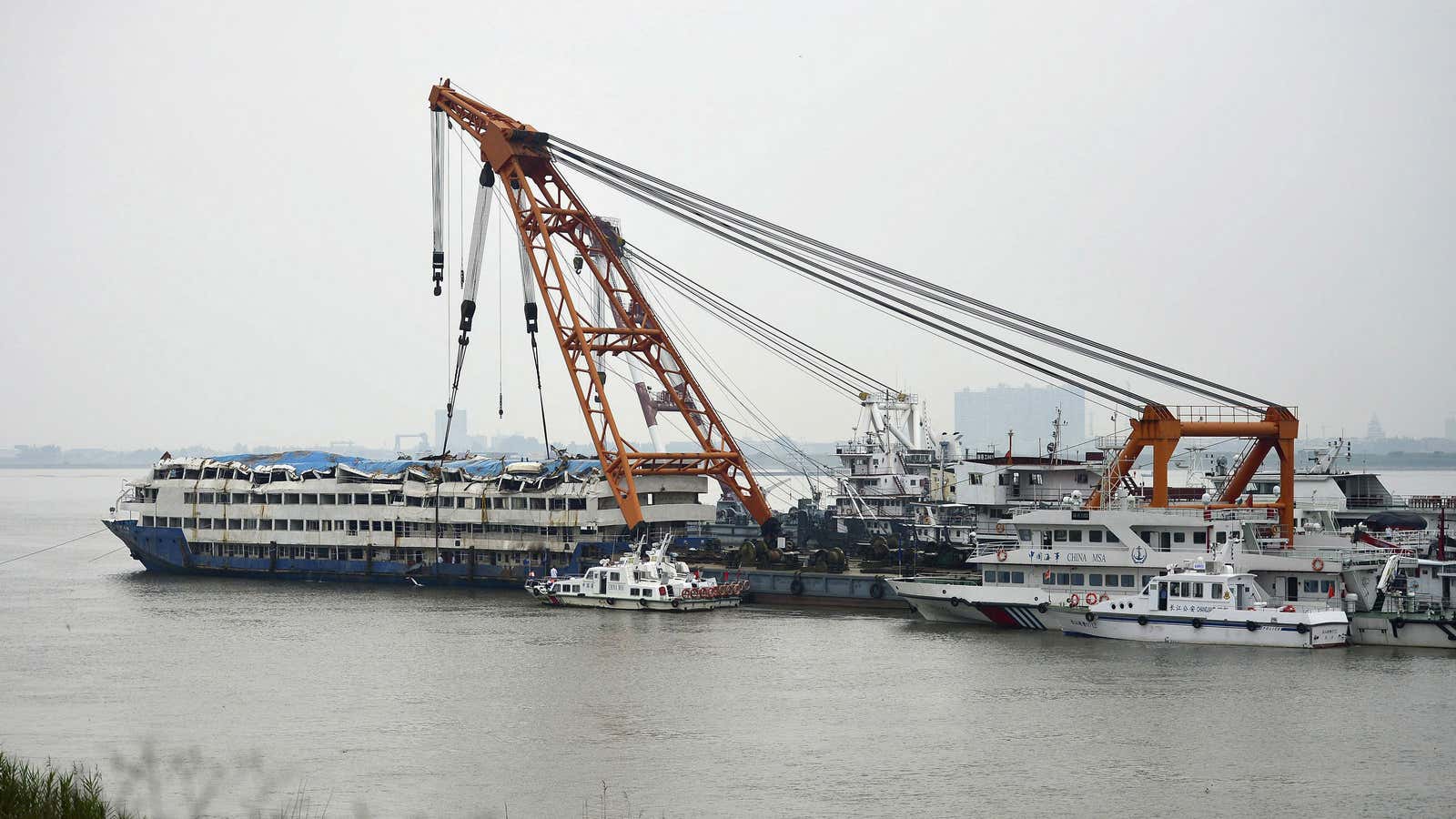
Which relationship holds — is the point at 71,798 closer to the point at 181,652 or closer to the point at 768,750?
the point at 768,750

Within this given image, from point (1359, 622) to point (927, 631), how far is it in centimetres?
1314

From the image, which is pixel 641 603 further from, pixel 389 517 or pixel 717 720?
pixel 717 720

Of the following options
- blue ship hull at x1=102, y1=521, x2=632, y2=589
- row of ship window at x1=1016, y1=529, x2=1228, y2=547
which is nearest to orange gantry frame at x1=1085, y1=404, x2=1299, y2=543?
row of ship window at x1=1016, y1=529, x2=1228, y2=547

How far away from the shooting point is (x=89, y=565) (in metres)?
78.1

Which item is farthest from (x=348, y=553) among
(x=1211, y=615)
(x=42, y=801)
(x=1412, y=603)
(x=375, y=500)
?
(x=42, y=801)

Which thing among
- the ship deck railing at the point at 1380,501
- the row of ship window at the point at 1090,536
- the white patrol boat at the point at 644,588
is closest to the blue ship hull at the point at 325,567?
the white patrol boat at the point at 644,588

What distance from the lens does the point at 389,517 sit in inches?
2662

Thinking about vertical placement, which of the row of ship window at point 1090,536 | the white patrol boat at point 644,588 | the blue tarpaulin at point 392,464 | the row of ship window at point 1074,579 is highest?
the blue tarpaulin at point 392,464

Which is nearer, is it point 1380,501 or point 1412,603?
point 1412,603

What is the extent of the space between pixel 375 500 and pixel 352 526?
1.62 m

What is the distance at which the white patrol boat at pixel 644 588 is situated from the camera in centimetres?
5331

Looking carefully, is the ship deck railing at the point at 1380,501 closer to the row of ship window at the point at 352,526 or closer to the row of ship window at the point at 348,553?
the row of ship window at the point at 352,526

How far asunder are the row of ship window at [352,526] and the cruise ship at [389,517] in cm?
6

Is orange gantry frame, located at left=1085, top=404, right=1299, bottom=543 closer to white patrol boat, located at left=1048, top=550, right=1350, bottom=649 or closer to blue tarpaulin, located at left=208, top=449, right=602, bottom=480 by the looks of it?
white patrol boat, located at left=1048, top=550, right=1350, bottom=649
